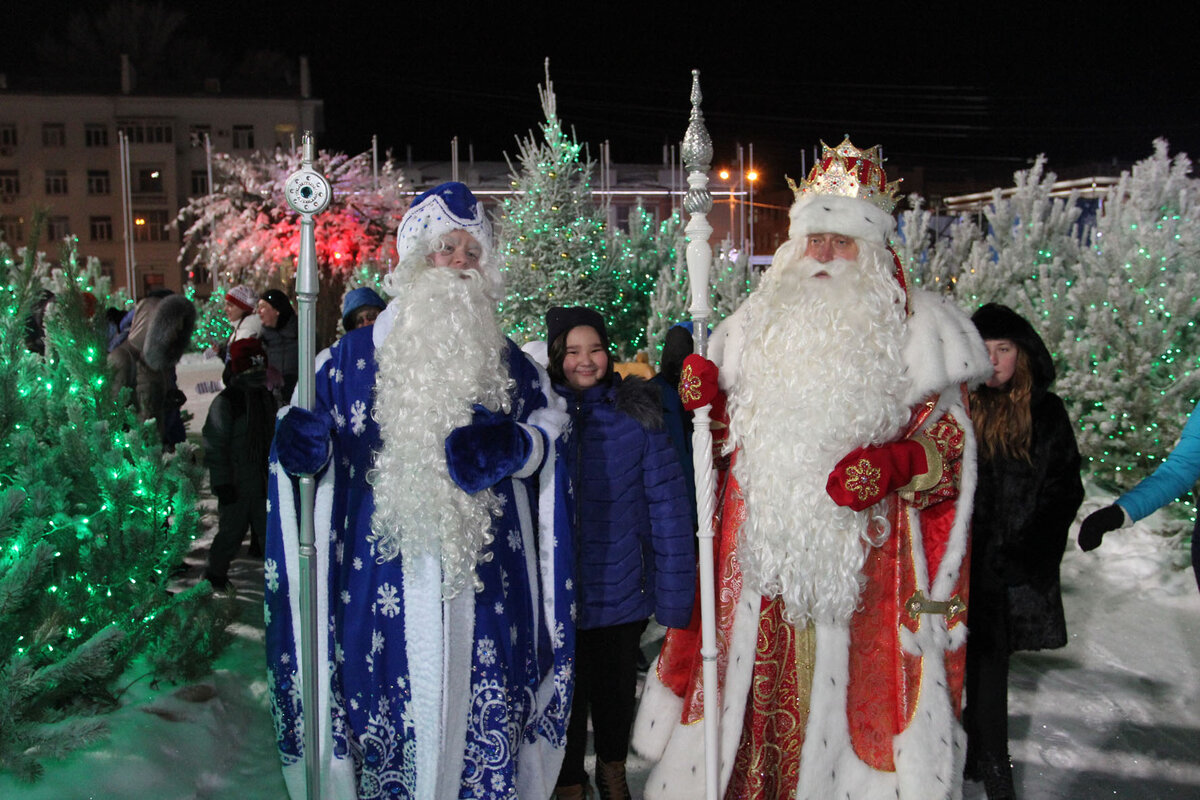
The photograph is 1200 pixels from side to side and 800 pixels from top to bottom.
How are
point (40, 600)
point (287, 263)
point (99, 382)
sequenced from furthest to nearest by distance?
point (287, 263) < point (99, 382) < point (40, 600)

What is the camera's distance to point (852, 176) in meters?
3.71

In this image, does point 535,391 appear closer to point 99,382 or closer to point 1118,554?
point 99,382

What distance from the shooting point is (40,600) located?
3473 millimetres

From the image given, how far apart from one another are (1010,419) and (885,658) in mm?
1195

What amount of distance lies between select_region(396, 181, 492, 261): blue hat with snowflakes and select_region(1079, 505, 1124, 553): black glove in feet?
8.09

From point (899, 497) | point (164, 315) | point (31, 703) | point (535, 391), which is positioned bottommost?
point (31, 703)

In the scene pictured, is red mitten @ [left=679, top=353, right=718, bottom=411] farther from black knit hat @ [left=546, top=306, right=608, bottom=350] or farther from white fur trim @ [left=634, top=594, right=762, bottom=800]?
white fur trim @ [left=634, top=594, right=762, bottom=800]

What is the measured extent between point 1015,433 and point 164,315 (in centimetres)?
597

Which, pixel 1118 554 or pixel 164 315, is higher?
pixel 164 315

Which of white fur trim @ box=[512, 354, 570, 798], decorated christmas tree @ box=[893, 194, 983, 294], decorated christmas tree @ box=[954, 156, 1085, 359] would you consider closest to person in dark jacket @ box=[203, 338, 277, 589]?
white fur trim @ box=[512, 354, 570, 798]

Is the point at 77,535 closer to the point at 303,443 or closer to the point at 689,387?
the point at 303,443

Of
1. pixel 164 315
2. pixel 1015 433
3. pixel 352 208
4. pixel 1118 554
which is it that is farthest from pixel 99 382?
pixel 352 208

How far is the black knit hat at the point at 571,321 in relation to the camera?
12.6 ft

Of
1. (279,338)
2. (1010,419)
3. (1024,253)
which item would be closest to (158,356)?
(279,338)
